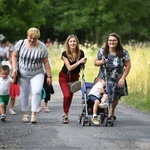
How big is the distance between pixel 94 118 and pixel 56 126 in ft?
2.45

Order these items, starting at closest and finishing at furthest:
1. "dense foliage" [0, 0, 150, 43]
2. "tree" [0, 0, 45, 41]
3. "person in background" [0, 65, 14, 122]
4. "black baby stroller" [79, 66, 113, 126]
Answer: "black baby stroller" [79, 66, 113, 126] < "person in background" [0, 65, 14, 122] < "tree" [0, 0, 45, 41] < "dense foliage" [0, 0, 150, 43]

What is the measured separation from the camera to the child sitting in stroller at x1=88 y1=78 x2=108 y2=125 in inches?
502

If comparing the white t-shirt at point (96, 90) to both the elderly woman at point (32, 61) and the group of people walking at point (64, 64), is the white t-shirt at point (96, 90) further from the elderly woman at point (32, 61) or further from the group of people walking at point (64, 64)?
the elderly woman at point (32, 61)

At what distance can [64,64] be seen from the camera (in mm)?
13086

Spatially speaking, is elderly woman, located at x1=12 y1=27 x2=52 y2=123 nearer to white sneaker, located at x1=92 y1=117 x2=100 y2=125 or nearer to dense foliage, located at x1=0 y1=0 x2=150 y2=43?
white sneaker, located at x1=92 y1=117 x2=100 y2=125

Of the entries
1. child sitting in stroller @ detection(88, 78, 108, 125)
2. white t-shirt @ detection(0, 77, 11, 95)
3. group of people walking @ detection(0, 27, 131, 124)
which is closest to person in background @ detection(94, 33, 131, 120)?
group of people walking @ detection(0, 27, 131, 124)

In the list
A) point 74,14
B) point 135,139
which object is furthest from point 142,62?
point 74,14

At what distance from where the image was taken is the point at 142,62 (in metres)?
22.7

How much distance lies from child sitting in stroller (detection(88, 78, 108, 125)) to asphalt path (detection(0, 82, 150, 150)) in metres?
0.28

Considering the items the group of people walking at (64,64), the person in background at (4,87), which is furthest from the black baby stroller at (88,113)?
the person in background at (4,87)

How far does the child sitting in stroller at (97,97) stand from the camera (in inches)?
502

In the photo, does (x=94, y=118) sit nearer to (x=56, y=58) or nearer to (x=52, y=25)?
(x=56, y=58)

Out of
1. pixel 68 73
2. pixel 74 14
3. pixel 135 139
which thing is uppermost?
pixel 74 14

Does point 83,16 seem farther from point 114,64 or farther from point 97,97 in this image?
point 97,97
